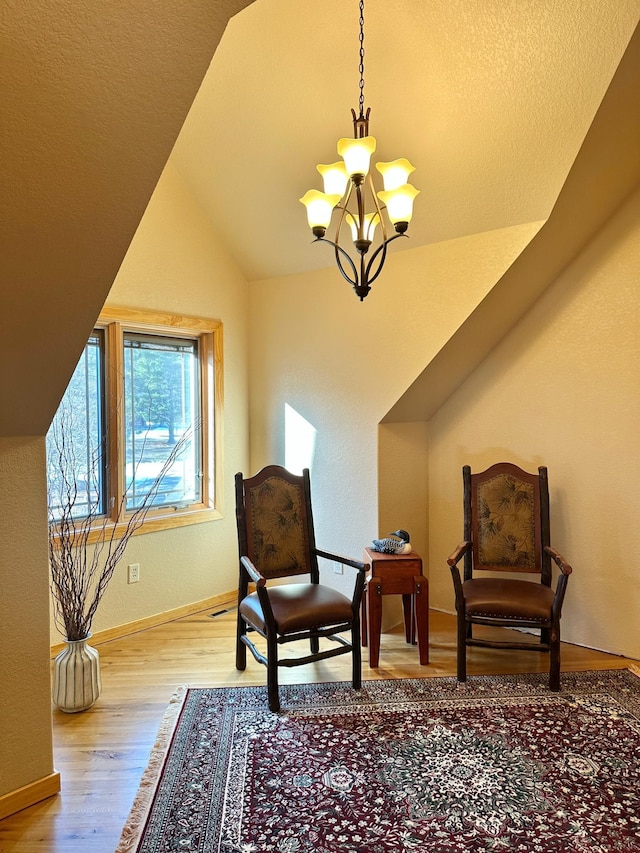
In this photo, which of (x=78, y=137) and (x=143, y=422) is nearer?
(x=78, y=137)

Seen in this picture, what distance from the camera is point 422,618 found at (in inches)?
128

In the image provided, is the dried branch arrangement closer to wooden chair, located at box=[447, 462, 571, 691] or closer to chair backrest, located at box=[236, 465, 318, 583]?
chair backrest, located at box=[236, 465, 318, 583]

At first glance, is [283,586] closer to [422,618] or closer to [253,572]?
[253,572]

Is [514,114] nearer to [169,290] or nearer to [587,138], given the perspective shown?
[587,138]

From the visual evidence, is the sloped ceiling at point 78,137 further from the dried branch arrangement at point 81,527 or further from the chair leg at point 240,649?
the chair leg at point 240,649

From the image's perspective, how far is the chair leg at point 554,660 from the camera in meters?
2.93

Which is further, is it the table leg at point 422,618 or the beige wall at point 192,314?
the beige wall at point 192,314

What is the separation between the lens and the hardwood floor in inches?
79.7

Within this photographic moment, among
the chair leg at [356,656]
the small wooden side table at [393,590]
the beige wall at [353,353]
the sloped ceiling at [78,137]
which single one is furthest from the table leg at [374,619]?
the sloped ceiling at [78,137]

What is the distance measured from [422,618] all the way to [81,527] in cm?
211

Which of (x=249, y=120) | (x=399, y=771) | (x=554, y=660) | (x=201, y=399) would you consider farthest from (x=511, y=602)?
(x=249, y=120)

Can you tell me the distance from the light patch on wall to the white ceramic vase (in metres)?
1.92

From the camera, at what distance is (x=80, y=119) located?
1.43 meters

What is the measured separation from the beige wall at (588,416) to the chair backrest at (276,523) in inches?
54.2
